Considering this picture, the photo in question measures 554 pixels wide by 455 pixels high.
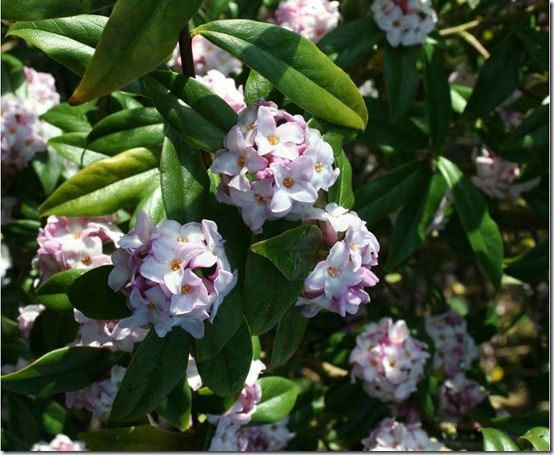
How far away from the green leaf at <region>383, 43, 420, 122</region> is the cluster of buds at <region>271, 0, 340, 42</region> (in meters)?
0.19

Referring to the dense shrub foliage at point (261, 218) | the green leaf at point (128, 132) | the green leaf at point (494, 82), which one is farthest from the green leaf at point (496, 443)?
the green leaf at point (128, 132)

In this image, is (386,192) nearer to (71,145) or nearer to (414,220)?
(414,220)

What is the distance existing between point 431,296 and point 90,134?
1.34 meters

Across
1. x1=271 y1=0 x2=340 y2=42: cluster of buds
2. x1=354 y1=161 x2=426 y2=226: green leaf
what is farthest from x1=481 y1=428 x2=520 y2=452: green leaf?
x1=271 y1=0 x2=340 y2=42: cluster of buds

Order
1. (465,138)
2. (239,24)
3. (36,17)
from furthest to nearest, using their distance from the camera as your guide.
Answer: (465,138), (239,24), (36,17)

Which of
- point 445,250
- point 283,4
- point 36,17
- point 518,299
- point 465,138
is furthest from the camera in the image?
point 518,299

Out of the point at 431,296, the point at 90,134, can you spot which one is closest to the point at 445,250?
the point at 431,296

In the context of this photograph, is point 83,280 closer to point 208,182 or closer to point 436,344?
point 208,182

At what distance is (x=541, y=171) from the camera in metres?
2.44

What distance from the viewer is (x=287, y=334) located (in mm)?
1488

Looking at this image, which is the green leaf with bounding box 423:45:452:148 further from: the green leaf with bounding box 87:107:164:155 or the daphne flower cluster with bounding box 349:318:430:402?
the green leaf with bounding box 87:107:164:155

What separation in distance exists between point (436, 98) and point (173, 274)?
3.78 ft

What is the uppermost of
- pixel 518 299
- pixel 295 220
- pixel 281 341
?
pixel 295 220

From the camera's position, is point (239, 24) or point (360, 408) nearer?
point (239, 24)
